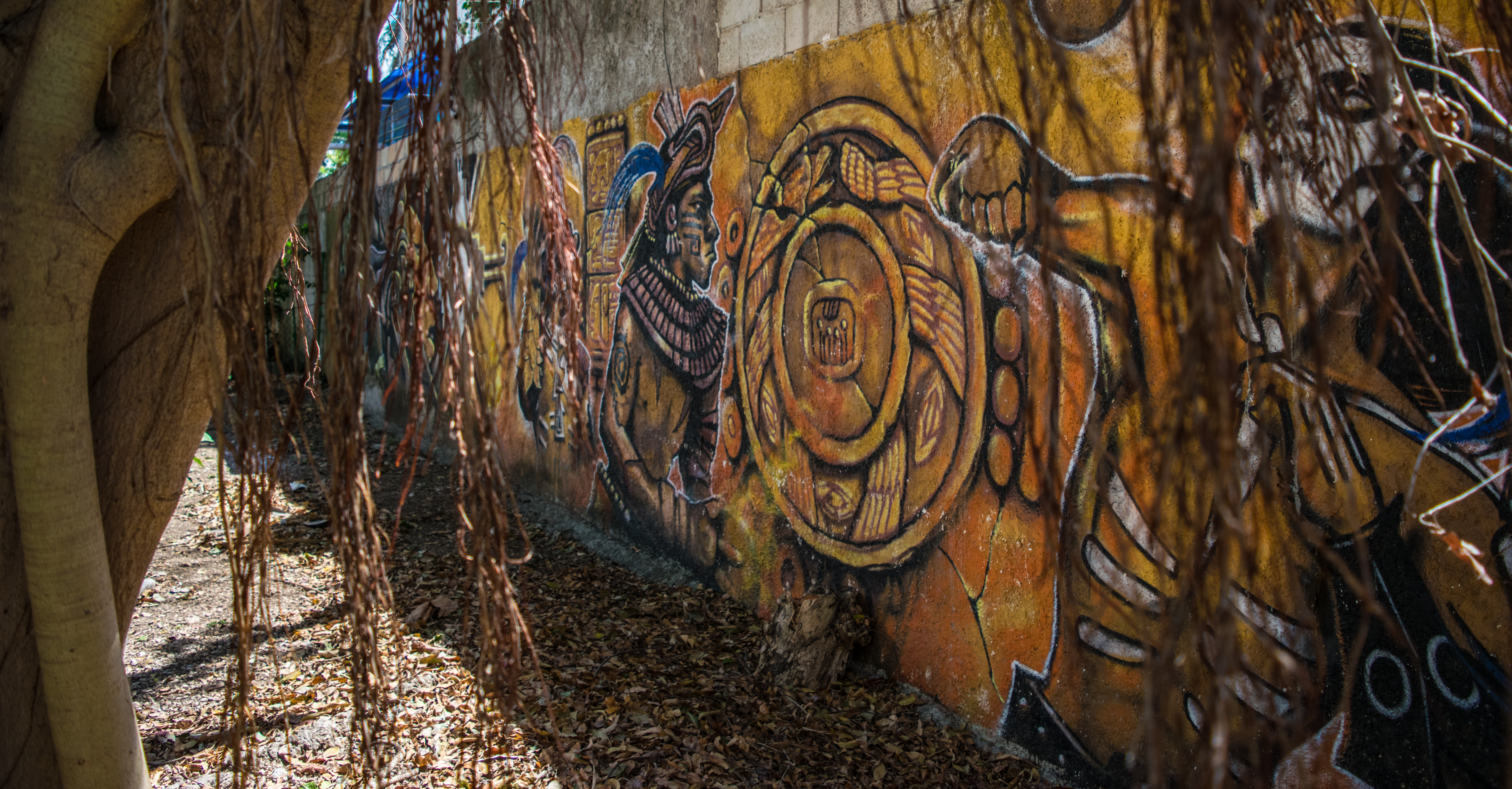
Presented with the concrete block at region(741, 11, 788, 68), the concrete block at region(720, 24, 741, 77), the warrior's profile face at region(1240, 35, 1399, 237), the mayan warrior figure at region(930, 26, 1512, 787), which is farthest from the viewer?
the concrete block at region(720, 24, 741, 77)

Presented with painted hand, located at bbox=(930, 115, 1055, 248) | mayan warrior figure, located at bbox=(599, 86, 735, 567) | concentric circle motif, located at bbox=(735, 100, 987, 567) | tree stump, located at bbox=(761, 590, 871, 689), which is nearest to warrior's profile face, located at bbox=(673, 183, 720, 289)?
mayan warrior figure, located at bbox=(599, 86, 735, 567)

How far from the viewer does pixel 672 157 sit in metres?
6.11

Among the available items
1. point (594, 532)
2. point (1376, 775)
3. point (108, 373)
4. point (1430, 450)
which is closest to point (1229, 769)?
point (1376, 775)

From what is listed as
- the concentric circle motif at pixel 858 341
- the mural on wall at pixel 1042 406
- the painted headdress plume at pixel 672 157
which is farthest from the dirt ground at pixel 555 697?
the painted headdress plume at pixel 672 157

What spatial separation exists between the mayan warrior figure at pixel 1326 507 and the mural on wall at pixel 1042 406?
0.03 feet

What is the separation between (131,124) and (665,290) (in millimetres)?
4216

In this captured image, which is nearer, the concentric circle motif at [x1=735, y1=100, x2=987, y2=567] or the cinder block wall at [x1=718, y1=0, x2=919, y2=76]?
the concentric circle motif at [x1=735, y1=100, x2=987, y2=567]

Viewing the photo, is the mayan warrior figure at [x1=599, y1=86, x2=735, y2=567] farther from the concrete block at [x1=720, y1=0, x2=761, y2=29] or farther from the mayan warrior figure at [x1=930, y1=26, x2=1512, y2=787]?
the mayan warrior figure at [x1=930, y1=26, x2=1512, y2=787]

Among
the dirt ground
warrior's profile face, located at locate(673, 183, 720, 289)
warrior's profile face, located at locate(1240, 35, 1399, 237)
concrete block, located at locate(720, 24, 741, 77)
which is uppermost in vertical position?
concrete block, located at locate(720, 24, 741, 77)

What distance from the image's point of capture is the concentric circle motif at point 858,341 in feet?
13.5

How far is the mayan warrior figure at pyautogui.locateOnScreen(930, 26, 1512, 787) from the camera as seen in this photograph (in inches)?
101

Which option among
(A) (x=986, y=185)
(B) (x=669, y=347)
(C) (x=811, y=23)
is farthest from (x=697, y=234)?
(A) (x=986, y=185)

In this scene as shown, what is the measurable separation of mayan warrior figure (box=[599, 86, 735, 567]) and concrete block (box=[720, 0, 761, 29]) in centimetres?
36

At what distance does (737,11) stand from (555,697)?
380cm
